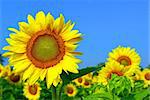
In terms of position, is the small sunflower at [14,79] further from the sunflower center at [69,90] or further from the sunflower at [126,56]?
the sunflower at [126,56]

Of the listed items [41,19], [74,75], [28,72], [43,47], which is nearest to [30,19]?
[41,19]

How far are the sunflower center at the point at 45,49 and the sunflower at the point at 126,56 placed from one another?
2811 millimetres

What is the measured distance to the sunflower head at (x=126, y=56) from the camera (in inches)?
229

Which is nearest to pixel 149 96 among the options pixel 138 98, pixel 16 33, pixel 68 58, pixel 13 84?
pixel 138 98

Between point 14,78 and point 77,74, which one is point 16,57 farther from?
point 14,78

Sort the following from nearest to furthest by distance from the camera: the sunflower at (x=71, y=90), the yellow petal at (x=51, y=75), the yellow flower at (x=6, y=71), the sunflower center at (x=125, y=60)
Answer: the yellow petal at (x=51, y=75), the sunflower center at (x=125, y=60), the yellow flower at (x=6, y=71), the sunflower at (x=71, y=90)

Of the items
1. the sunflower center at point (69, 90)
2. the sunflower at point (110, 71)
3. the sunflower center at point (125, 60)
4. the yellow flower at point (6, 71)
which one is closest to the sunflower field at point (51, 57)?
the sunflower at point (110, 71)

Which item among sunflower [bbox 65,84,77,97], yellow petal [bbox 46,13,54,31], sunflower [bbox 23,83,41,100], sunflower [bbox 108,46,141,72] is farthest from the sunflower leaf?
sunflower [bbox 65,84,77,97]

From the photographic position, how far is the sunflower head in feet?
19.0

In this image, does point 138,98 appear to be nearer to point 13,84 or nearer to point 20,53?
point 20,53

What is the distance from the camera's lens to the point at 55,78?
274 centimetres

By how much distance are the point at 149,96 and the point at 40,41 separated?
0.86 meters

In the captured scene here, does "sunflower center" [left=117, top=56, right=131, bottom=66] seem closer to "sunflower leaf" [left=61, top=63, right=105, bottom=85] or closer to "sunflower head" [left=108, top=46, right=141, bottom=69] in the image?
"sunflower head" [left=108, top=46, right=141, bottom=69]

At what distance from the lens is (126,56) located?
5.91 m
